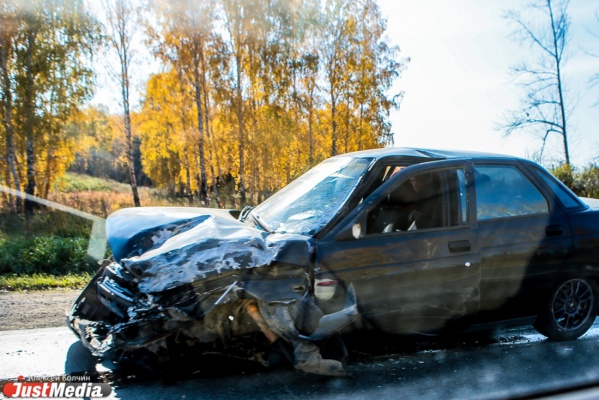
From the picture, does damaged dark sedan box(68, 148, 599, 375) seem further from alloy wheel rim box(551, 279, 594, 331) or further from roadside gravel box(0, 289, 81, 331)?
roadside gravel box(0, 289, 81, 331)

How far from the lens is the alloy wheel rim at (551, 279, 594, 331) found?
423 cm

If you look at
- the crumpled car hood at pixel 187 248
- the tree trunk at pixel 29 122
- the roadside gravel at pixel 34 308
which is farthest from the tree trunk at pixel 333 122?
the crumpled car hood at pixel 187 248

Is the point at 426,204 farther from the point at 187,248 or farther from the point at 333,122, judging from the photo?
Result: the point at 333,122

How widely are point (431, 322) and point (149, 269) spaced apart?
2150mm

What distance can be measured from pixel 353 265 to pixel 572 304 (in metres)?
2.28

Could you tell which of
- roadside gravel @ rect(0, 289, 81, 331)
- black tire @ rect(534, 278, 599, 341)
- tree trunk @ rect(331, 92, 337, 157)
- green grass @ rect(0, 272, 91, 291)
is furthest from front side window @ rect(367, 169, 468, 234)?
tree trunk @ rect(331, 92, 337, 157)

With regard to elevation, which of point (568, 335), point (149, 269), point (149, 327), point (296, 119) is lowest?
point (568, 335)

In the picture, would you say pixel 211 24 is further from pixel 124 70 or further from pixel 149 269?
pixel 149 269

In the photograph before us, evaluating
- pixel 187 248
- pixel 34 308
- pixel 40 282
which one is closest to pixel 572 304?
pixel 187 248

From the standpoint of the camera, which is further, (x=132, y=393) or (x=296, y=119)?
(x=296, y=119)

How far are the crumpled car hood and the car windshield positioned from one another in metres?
0.29

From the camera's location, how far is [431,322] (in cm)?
371

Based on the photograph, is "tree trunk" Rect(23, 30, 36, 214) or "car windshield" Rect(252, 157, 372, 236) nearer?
"car windshield" Rect(252, 157, 372, 236)

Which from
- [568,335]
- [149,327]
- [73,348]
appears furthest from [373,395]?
[73,348]
